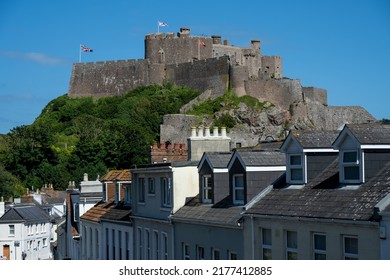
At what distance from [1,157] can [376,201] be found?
2771 inches

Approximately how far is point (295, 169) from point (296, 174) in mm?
82

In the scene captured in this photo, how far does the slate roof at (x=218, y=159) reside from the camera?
55.1 feet

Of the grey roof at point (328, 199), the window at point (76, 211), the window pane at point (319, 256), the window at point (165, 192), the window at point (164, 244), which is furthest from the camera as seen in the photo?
the window at point (76, 211)

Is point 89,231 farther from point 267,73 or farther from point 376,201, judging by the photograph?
point 267,73

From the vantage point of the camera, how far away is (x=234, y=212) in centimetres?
1545

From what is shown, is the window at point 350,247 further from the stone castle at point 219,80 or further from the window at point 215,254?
the stone castle at point 219,80

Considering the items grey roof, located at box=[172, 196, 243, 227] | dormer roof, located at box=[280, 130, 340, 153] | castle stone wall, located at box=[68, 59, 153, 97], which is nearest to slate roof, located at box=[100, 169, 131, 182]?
grey roof, located at box=[172, 196, 243, 227]

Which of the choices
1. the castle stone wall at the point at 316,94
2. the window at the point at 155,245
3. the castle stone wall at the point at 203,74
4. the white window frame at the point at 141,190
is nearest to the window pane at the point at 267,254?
the window at the point at 155,245

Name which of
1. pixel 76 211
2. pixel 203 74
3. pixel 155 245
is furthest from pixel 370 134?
pixel 203 74

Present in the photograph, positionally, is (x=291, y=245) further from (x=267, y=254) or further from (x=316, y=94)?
(x=316, y=94)

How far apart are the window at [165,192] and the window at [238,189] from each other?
2932mm

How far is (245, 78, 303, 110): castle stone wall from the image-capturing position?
81.7m

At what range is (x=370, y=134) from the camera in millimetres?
12734

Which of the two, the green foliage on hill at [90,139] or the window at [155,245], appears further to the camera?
the green foliage on hill at [90,139]
